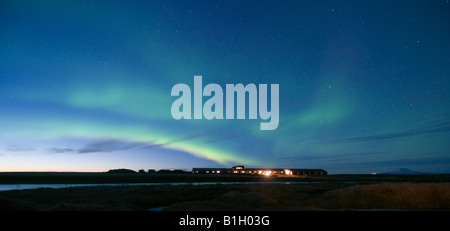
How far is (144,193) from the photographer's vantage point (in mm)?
41188

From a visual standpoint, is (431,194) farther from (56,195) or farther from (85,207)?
(56,195)

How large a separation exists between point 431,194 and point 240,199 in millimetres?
22359
